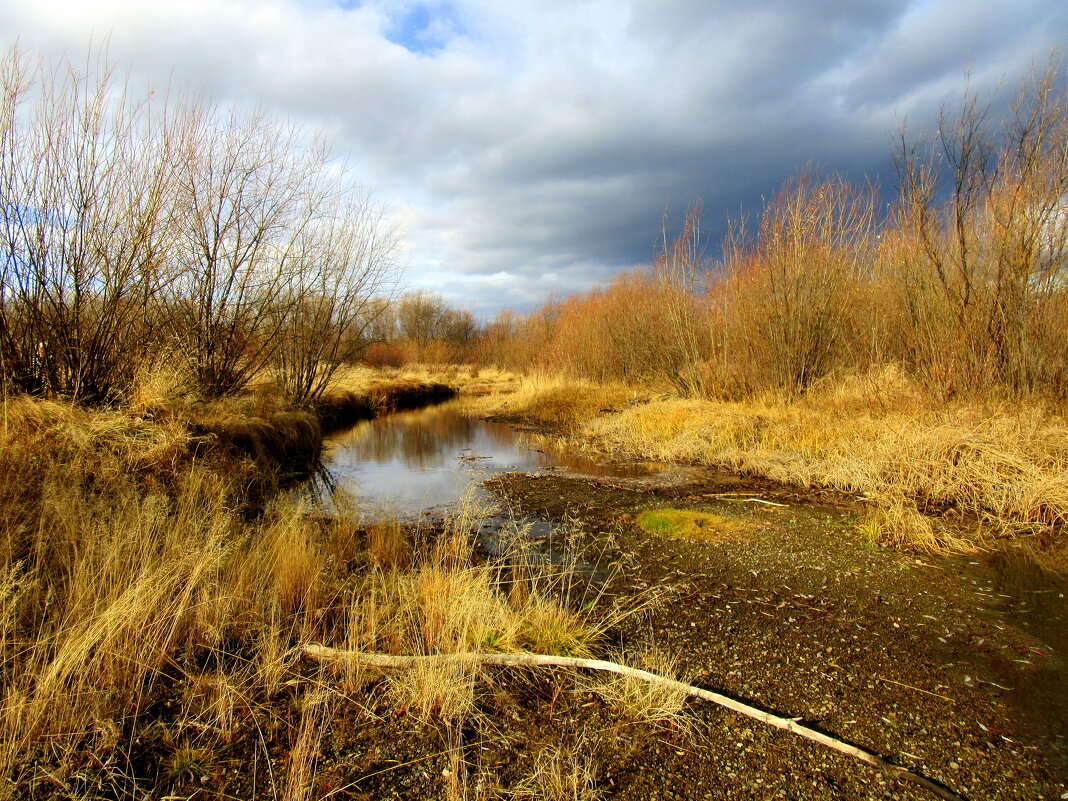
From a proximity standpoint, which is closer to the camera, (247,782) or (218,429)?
(247,782)

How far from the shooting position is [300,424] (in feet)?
41.0

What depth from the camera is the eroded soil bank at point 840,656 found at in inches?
98.8

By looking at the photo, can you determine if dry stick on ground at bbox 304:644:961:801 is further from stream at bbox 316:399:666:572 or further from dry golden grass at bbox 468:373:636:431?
dry golden grass at bbox 468:373:636:431

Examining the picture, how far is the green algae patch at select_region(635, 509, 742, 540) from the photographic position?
20.3 feet

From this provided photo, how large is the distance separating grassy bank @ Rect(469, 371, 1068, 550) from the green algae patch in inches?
60.1

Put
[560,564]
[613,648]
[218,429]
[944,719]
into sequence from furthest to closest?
[218,429], [560,564], [613,648], [944,719]

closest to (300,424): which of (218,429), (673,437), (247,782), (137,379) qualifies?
(218,429)

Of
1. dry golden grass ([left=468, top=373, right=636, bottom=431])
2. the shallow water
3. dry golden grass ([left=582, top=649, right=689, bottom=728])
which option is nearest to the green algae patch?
the shallow water

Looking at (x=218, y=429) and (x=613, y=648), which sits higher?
(x=218, y=429)

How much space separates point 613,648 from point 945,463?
5676mm

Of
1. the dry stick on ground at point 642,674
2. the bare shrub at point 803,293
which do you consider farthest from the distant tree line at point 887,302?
the dry stick on ground at point 642,674

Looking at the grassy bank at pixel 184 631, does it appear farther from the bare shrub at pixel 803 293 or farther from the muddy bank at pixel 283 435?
the bare shrub at pixel 803 293

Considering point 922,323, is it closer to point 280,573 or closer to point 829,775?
point 829,775

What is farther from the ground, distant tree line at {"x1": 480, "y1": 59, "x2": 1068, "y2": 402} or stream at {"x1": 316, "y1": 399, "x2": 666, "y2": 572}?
distant tree line at {"x1": 480, "y1": 59, "x2": 1068, "y2": 402}
